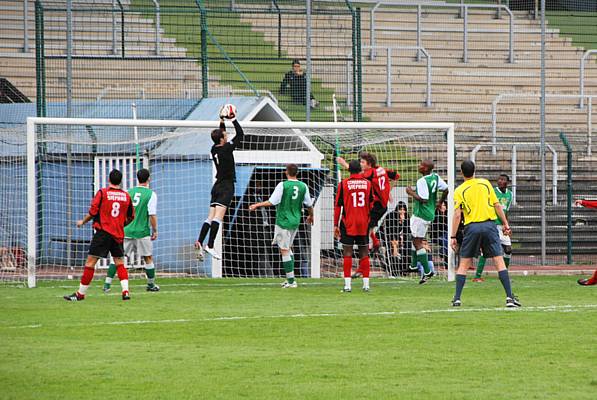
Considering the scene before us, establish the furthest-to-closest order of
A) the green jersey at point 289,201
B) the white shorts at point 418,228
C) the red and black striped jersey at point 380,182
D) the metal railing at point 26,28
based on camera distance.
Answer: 1. the metal railing at point 26,28
2. the white shorts at point 418,228
3. the green jersey at point 289,201
4. the red and black striped jersey at point 380,182

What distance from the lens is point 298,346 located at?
11.3 m

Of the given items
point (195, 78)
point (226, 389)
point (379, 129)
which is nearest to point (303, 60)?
point (195, 78)

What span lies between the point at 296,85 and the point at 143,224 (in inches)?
268

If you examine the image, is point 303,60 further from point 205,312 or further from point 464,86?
point 205,312

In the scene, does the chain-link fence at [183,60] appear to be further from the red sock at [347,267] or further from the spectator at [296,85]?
the red sock at [347,267]

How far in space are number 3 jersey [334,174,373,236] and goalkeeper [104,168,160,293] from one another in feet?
9.88

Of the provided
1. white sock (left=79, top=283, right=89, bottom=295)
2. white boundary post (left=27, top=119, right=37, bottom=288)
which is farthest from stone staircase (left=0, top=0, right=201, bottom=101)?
white sock (left=79, top=283, right=89, bottom=295)

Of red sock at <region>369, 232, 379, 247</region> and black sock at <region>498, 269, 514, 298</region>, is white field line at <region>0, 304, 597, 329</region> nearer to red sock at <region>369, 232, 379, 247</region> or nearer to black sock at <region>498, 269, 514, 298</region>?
black sock at <region>498, 269, 514, 298</region>

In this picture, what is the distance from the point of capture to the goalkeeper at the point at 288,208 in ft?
61.6

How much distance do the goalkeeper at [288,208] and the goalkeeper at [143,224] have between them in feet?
5.29

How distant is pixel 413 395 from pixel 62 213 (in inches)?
545

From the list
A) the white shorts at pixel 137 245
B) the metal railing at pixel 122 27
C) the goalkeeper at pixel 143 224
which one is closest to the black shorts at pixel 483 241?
the goalkeeper at pixel 143 224

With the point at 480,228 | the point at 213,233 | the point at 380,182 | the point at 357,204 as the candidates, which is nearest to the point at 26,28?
the point at 213,233

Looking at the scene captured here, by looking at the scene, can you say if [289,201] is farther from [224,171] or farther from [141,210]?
[141,210]
